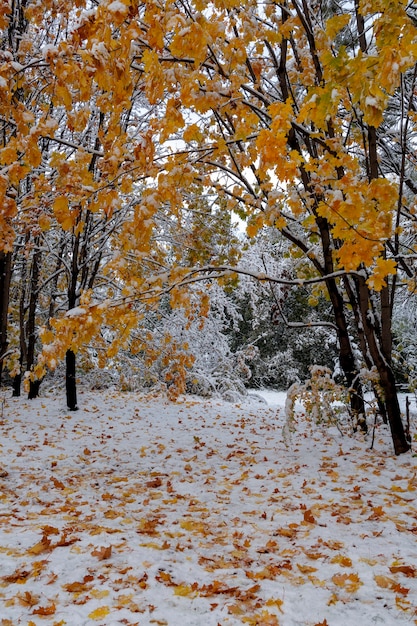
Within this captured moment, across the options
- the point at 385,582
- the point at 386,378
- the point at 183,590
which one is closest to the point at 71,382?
the point at 386,378

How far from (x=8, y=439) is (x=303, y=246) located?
179 inches

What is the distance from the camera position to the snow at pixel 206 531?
2232 millimetres

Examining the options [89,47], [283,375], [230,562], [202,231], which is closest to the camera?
[230,562]

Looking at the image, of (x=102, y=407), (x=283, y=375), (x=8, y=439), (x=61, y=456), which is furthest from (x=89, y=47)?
(x=283, y=375)

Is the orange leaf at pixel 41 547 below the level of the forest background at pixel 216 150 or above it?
below

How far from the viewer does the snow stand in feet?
7.32

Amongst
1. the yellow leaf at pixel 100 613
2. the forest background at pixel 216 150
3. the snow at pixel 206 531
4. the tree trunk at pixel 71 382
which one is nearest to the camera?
the yellow leaf at pixel 100 613

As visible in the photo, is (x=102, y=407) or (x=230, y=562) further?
(x=102, y=407)

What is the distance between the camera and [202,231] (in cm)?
815

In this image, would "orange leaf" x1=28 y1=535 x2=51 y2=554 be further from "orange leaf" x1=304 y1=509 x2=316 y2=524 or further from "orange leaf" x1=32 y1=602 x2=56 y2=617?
"orange leaf" x1=304 y1=509 x2=316 y2=524

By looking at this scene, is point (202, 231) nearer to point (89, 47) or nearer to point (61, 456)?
point (61, 456)

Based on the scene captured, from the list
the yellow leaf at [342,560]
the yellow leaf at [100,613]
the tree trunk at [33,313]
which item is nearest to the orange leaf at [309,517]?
the yellow leaf at [342,560]

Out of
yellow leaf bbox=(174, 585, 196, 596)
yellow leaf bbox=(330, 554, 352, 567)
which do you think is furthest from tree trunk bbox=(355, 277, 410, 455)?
yellow leaf bbox=(174, 585, 196, 596)

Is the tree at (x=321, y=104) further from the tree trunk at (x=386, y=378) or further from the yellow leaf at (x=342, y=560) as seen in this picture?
the yellow leaf at (x=342, y=560)
